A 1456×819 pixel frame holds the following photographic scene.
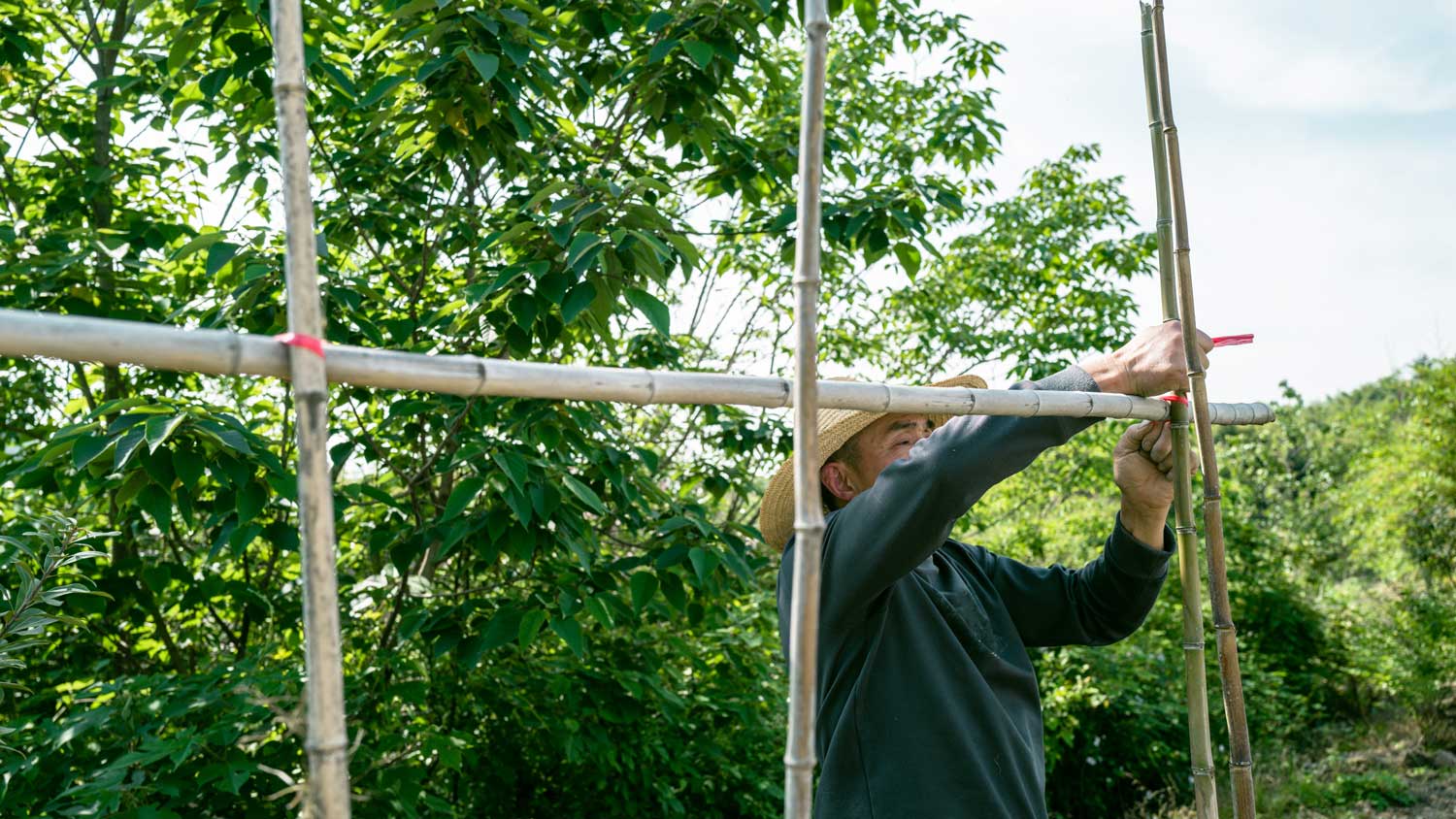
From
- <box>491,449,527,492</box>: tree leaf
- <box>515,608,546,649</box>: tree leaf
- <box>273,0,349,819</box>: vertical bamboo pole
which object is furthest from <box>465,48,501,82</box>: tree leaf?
<box>273,0,349,819</box>: vertical bamboo pole

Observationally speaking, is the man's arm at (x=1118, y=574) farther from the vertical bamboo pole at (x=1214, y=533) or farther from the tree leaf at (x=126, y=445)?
the tree leaf at (x=126, y=445)

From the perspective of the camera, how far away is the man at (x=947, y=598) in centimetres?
161

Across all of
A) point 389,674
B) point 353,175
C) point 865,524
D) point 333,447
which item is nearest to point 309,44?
point 353,175

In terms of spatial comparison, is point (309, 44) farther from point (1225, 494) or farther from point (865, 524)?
point (1225, 494)

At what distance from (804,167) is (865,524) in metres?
0.75

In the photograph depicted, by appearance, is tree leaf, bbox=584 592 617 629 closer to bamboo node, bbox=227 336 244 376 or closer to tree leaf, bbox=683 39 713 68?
tree leaf, bbox=683 39 713 68

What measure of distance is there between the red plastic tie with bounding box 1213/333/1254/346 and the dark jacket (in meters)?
0.28

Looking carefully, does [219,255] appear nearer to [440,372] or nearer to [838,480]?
[838,480]

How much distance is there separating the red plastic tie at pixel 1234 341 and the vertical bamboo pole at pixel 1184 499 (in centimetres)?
7

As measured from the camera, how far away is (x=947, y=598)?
2.04 m

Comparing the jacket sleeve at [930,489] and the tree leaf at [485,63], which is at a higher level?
the tree leaf at [485,63]

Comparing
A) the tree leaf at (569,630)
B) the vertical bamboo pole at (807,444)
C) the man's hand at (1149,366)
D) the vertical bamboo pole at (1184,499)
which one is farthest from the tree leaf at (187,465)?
the vertical bamboo pole at (1184,499)

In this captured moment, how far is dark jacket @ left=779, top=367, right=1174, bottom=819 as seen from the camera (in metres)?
1.59

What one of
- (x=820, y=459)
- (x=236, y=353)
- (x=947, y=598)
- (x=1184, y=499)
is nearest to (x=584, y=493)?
(x=820, y=459)
